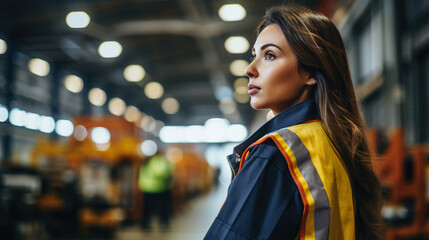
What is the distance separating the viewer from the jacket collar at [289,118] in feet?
3.88

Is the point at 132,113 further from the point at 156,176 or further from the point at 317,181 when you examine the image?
the point at 317,181

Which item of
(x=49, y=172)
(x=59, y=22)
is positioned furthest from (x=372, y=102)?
(x=59, y=22)

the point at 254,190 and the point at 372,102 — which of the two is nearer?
the point at 254,190

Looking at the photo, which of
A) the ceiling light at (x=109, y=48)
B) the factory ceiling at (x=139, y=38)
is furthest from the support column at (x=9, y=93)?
the ceiling light at (x=109, y=48)

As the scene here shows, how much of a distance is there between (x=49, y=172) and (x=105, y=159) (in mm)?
1258

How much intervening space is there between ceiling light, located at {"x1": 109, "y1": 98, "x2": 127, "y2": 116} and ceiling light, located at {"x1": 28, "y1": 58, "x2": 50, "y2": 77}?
258 inches

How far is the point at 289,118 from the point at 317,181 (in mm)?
235

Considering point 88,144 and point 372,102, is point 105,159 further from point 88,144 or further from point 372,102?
point 372,102

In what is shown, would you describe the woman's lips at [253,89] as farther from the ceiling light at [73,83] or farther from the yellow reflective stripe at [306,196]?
the ceiling light at [73,83]

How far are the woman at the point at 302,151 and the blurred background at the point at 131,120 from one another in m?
0.26

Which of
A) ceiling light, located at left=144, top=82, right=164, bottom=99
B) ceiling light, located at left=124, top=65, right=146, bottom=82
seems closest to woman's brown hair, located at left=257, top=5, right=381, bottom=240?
ceiling light, located at left=124, top=65, right=146, bottom=82

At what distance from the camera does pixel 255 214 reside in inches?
38.9

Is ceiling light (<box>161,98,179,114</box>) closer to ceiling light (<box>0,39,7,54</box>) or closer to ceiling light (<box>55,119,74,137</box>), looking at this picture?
ceiling light (<box>55,119,74,137</box>)

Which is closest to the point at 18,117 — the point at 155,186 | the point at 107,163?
the point at 107,163
